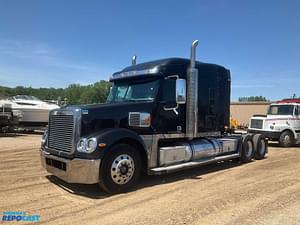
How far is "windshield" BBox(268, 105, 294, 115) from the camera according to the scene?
1541cm

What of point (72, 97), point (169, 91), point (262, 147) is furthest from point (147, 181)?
point (72, 97)

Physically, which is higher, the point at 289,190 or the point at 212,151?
the point at 212,151

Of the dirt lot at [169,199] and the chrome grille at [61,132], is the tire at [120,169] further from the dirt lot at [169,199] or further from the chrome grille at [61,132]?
the chrome grille at [61,132]

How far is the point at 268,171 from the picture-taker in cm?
810

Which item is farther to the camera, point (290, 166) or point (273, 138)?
point (273, 138)

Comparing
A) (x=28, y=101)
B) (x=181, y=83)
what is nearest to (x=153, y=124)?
(x=181, y=83)

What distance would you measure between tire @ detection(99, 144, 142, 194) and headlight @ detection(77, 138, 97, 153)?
33cm

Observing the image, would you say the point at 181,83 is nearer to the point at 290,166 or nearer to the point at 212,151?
the point at 212,151

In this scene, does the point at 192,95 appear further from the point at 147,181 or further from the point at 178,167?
the point at 147,181

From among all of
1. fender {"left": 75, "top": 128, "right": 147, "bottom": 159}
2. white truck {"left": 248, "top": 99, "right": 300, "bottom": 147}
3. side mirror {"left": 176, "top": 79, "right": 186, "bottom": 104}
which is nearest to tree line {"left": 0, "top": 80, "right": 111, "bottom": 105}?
side mirror {"left": 176, "top": 79, "right": 186, "bottom": 104}

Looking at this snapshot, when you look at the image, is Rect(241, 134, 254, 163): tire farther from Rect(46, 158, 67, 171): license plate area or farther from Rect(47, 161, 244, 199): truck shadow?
Rect(46, 158, 67, 171): license plate area

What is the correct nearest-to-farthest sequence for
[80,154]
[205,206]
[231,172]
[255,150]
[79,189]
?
1. [205,206]
2. [80,154]
3. [79,189]
4. [231,172]
5. [255,150]

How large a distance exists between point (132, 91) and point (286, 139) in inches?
423

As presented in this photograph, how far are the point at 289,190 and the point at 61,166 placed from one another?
4.65m
